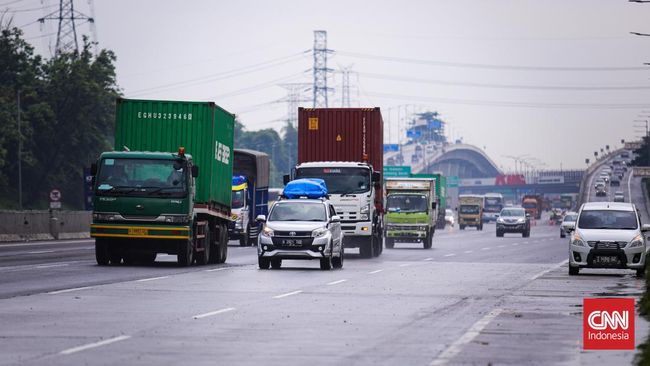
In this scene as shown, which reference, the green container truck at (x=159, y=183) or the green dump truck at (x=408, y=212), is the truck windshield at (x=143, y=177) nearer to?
the green container truck at (x=159, y=183)

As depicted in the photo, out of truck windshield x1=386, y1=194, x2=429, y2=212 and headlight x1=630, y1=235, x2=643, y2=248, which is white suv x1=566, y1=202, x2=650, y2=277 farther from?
truck windshield x1=386, y1=194, x2=429, y2=212

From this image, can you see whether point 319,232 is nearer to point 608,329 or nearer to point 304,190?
point 304,190

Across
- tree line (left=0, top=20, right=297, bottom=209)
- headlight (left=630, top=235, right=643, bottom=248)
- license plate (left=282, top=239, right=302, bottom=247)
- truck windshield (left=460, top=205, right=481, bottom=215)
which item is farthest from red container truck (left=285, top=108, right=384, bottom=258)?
truck windshield (left=460, top=205, right=481, bottom=215)

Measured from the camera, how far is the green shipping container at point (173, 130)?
34.8 meters

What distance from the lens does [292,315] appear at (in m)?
19.2

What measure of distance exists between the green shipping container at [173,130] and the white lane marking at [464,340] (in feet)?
51.5

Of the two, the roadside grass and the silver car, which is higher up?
the silver car

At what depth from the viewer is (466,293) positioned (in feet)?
83.2

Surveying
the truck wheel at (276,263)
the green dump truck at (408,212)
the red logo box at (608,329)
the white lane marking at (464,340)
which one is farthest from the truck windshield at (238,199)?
the red logo box at (608,329)

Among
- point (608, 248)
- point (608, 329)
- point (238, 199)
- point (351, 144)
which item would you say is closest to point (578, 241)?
point (608, 248)

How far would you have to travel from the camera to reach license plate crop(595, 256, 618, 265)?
108 ft

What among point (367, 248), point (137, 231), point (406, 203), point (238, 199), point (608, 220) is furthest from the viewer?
point (406, 203)

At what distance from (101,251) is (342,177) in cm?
1103

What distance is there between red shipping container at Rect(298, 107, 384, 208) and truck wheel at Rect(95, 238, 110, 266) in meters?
12.2
